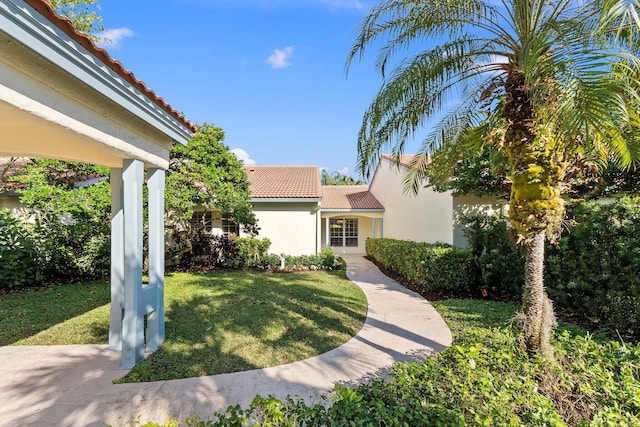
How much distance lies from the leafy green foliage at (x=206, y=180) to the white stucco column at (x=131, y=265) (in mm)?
6946

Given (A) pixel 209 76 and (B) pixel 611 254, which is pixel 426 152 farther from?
(A) pixel 209 76

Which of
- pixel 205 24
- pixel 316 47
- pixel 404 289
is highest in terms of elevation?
pixel 205 24

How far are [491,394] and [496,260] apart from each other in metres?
7.71

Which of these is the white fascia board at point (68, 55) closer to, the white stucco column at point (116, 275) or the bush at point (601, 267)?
the white stucco column at point (116, 275)

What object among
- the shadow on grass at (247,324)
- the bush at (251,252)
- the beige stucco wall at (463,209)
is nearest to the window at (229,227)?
the bush at (251,252)

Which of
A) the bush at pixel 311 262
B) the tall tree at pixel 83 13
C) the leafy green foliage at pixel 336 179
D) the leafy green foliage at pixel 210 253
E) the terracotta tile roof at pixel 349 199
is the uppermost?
the tall tree at pixel 83 13

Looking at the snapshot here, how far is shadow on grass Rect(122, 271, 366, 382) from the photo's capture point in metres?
5.04

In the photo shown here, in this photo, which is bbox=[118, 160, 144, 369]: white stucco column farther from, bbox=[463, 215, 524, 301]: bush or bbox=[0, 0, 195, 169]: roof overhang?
bbox=[463, 215, 524, 301]: bush

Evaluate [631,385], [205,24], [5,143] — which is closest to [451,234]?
[631,385]

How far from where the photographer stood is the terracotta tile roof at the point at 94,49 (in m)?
2.41

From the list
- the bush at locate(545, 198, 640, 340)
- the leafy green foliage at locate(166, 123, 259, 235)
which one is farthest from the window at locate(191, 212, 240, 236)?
the bush at locate(545, 198, 640, 340)

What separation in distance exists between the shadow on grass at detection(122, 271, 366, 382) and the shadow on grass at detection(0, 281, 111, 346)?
1799 mm

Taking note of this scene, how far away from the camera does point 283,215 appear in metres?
16.3

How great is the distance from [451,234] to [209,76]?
1176 cm
